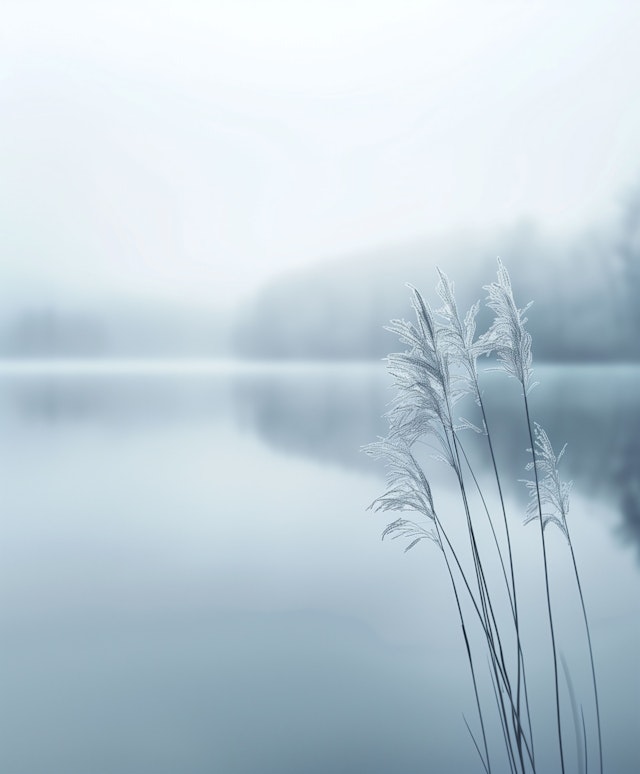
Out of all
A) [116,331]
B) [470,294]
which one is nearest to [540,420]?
[470,294]

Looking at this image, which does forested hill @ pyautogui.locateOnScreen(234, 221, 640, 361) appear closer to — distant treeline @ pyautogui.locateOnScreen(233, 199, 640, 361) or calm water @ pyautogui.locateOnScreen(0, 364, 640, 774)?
distant treeline @ pyautogui.locateOnScreen(233, 199, 640, 361)

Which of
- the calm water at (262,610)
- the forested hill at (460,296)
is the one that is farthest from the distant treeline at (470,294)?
the calm water at (262,610)

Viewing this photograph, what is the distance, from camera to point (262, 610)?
7.08 ft

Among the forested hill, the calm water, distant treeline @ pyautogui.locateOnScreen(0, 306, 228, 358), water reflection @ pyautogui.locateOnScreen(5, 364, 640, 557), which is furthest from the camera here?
distant treeline @ pyautogui.locateOnScreen(0, 306, 228, 358)

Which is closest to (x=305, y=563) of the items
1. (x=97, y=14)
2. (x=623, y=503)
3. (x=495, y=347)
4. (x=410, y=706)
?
(x=410, y=706)

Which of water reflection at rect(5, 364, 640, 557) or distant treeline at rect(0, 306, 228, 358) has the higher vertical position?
distant treeline at rect(0, 306, 228, 358)

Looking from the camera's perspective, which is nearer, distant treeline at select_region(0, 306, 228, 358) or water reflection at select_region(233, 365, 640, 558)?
water reflection at select_region(233, 365, 640, 558)

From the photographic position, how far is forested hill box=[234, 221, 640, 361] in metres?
4.23

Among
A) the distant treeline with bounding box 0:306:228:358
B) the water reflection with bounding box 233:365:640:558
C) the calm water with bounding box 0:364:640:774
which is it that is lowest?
the calm water with bounding box 0:364:640:774

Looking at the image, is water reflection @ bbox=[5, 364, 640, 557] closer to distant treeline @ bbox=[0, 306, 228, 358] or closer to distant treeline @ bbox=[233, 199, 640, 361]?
distant treeline @ bbox=[233, 199, 640, 361]

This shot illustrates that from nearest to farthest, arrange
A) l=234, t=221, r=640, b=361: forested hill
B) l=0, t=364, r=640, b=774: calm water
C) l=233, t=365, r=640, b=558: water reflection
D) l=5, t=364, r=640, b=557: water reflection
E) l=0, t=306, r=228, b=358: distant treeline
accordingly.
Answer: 1. l=0, t=364, r=640, b=774: calm water
2. l=233, t=365, r=640, b=558: water reflection
3. l=5, t=364, r=640, b=557: water reflection
4. l=234, t=221, r=640, b=361: forested hill
5. l=0, t=306, r=228, b=358: distant treeline

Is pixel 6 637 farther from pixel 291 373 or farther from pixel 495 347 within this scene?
pixel 291 373

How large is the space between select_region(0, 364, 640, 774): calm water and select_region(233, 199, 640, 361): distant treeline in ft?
1.97

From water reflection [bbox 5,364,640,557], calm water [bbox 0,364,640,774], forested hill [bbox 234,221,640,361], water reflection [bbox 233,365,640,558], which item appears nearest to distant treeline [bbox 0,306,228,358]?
forested hill [bbox 234,221,640,361]
